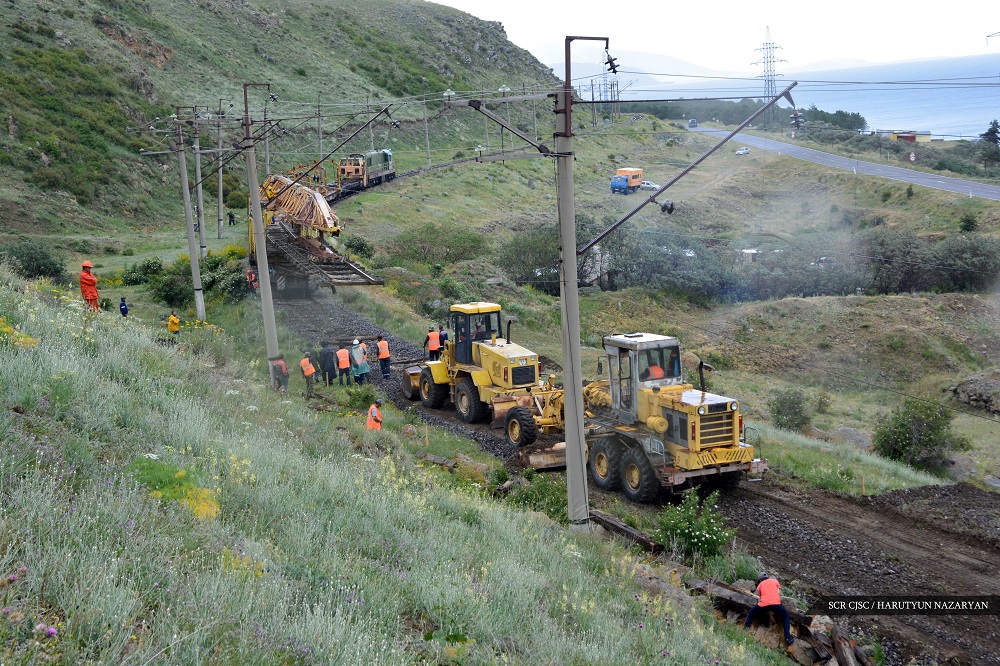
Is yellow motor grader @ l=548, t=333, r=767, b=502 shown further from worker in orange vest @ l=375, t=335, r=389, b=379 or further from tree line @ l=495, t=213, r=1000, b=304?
tree line @ l=495, t=213, r=1000, b=304

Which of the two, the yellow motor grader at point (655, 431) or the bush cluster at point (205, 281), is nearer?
the yellow motor grader at point (655, 431)

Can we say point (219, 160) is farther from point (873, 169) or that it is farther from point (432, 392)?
point (873, 169)

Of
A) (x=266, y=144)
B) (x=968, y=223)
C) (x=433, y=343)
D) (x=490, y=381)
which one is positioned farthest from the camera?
(x=968, y=223)

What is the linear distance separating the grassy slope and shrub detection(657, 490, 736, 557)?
1.70 meters

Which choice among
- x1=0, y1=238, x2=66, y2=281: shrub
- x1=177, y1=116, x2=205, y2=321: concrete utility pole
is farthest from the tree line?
x1=0, y1=238, x2=66, y2=281: shrub

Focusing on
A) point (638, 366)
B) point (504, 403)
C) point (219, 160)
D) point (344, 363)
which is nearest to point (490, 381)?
point (504, 403)

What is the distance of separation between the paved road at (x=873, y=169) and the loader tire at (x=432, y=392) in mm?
31695

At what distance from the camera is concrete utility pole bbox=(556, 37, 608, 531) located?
10164 mm

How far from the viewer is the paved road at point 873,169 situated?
5412cm

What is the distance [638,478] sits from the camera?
1412 cm

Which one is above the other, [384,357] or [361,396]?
[384,357]

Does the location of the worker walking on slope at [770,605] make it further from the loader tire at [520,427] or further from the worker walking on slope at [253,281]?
the worker walking on slope at [253,281]

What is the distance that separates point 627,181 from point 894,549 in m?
42.1

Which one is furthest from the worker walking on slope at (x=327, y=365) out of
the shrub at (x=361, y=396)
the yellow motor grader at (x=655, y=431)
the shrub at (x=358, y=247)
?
the shrub at (x=358, y=247)
